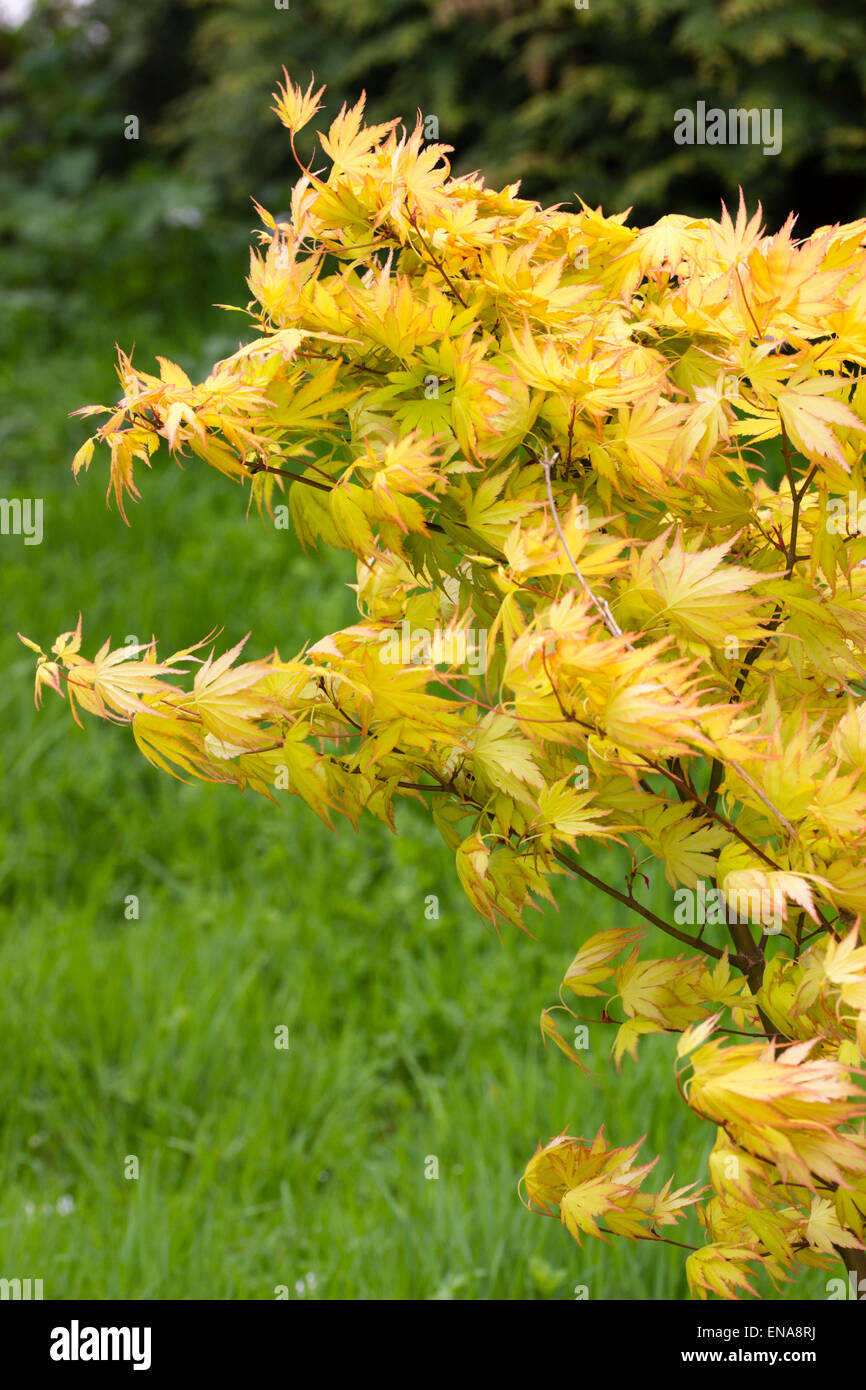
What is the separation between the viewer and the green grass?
193cm

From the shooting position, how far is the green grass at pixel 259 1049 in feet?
6.33

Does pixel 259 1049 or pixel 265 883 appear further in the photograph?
pixel 265 883

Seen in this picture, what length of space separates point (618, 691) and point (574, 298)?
0.38 meters

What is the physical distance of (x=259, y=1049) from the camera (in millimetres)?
2482

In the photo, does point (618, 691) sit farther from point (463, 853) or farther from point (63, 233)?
point (63, 233)

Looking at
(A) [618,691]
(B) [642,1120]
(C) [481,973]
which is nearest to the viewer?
(A) [618,691]

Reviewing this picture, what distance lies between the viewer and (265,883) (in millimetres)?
3037

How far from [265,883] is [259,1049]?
0.62 metres

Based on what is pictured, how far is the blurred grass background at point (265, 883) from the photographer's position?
2.02m

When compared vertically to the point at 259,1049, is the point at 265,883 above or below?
above

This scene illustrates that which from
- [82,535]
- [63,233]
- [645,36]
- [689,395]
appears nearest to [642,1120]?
[689,395]

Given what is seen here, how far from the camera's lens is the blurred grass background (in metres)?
2.02
